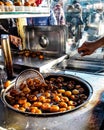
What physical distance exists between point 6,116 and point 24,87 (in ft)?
1.30

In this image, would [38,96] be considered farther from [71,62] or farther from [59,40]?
[59,40]

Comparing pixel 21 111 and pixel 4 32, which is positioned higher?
pixel 4 32

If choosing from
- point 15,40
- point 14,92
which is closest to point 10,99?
point 14,92

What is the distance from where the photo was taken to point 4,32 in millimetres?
2592

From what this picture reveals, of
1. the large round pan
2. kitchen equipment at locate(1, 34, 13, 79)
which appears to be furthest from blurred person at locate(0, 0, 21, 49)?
the large round pan

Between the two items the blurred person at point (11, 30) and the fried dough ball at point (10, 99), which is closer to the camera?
the fried dough ball at point (10, 99)

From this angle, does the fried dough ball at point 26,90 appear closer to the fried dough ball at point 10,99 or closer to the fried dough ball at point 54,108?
the fried dough ball at point 10,99

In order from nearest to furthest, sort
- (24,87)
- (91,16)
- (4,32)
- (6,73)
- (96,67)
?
(24,87), (6,73), (96,67), (4,32), (91,16)

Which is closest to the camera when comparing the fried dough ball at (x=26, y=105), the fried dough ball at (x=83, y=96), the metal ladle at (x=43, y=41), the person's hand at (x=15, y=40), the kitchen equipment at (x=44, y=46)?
the fried dough ball at (x=26, y=105)

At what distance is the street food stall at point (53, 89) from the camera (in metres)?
1.10

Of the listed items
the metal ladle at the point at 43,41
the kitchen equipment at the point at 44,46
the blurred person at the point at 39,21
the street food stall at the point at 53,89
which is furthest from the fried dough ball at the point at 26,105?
the blurred person at the point at 39,21

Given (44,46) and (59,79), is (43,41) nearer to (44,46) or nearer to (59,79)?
(44,46)

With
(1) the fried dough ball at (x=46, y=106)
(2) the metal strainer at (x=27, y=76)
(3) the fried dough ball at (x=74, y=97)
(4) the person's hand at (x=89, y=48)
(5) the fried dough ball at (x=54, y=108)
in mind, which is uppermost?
(4) the person's hand at (x=89, y=48)

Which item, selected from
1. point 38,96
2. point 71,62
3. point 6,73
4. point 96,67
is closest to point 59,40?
point 71,62
